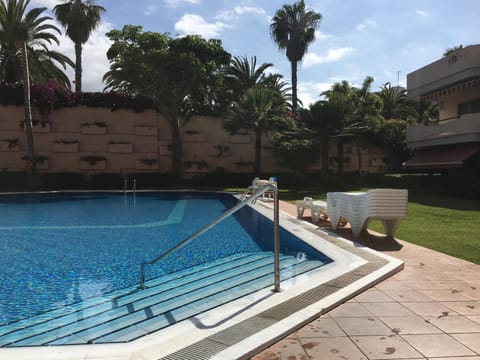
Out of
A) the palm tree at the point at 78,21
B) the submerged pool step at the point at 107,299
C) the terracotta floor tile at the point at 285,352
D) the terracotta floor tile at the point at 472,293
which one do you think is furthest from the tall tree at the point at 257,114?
the terracotta floor tile at the point at 285,352

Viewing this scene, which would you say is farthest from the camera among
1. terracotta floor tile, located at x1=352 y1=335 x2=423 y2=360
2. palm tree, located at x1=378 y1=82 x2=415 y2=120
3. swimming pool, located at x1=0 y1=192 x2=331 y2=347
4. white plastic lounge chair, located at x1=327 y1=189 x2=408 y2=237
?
palm tree, located at x1=378 y1=82 x2=415 y2=120

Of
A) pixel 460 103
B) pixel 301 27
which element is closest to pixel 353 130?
pixel 460 103

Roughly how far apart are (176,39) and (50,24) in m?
9.42

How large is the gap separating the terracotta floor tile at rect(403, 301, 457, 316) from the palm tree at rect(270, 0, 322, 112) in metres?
33.6

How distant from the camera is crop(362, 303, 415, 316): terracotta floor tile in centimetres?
376

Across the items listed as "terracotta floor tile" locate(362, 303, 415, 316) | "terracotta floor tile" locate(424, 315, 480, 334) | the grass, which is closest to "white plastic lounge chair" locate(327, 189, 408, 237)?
the grass

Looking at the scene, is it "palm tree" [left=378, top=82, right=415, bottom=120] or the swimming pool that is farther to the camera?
"palm tree" [left=378, top=82, right=415, bottom=120]

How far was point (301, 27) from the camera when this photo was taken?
1446 inches

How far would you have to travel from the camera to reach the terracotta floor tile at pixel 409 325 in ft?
11.0

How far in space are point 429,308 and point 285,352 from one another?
1.81 metres

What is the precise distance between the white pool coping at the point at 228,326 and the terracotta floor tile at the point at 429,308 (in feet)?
2.00

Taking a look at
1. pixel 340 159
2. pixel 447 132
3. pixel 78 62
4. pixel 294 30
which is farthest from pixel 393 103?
pixel 78 62

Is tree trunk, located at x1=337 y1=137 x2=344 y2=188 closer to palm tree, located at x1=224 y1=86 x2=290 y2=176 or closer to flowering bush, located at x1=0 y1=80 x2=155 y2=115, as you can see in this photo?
palm tree, located at x1=224 y1=86 x2=290 y2=176

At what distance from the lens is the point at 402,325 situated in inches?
137
